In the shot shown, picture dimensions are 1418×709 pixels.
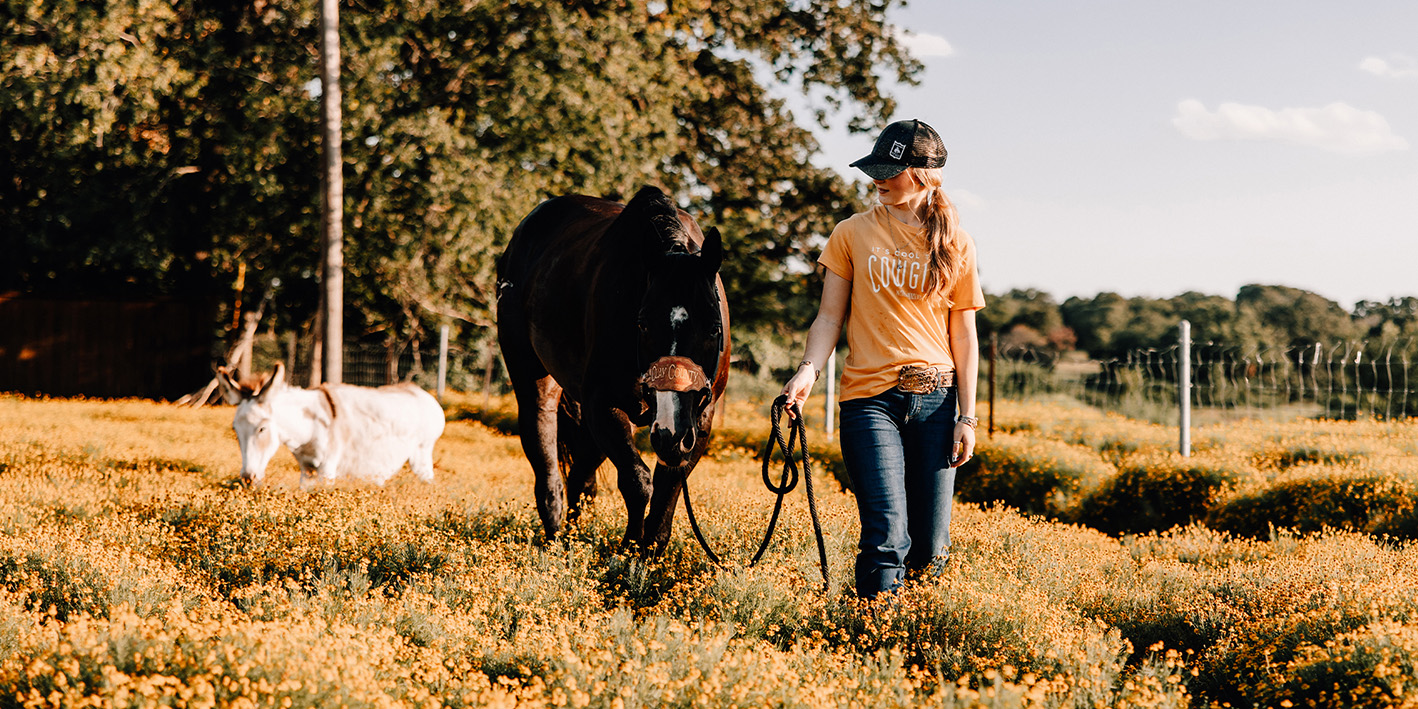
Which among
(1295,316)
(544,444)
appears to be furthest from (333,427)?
(1295,316)

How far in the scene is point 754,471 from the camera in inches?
446

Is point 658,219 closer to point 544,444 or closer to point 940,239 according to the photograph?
point 940,239

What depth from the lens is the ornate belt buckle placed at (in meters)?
3.89

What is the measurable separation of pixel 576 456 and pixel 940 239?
11.1 feet

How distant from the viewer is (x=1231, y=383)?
2166 centimetres

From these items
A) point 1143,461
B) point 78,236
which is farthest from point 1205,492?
point 78,236

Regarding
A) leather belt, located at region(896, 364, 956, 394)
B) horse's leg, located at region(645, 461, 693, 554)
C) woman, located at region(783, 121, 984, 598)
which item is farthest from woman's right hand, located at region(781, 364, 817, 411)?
horse's leg, located at region(645, 461, 693, 554)

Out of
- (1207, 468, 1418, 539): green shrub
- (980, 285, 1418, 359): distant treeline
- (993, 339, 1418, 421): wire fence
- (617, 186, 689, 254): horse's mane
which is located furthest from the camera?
(980, 285, 1418, 359): distant treeline

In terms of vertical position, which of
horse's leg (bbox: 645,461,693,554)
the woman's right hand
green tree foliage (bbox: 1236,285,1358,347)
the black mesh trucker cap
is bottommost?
horse's leg (bbox: 645,461,693,554)

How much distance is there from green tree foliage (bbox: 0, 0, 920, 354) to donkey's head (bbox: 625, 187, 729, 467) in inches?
528

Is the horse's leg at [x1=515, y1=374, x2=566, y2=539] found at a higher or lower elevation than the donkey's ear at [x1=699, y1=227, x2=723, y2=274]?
lower

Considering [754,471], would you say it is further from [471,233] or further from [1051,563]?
[471,233]

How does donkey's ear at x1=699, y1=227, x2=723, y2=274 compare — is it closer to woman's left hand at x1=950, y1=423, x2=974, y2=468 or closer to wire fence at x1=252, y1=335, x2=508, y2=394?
woman's left hand at x1=950, y1=423, x2=974, y2=468

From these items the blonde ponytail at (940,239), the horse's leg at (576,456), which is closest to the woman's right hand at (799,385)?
the blonde ponytail at (940,239)
